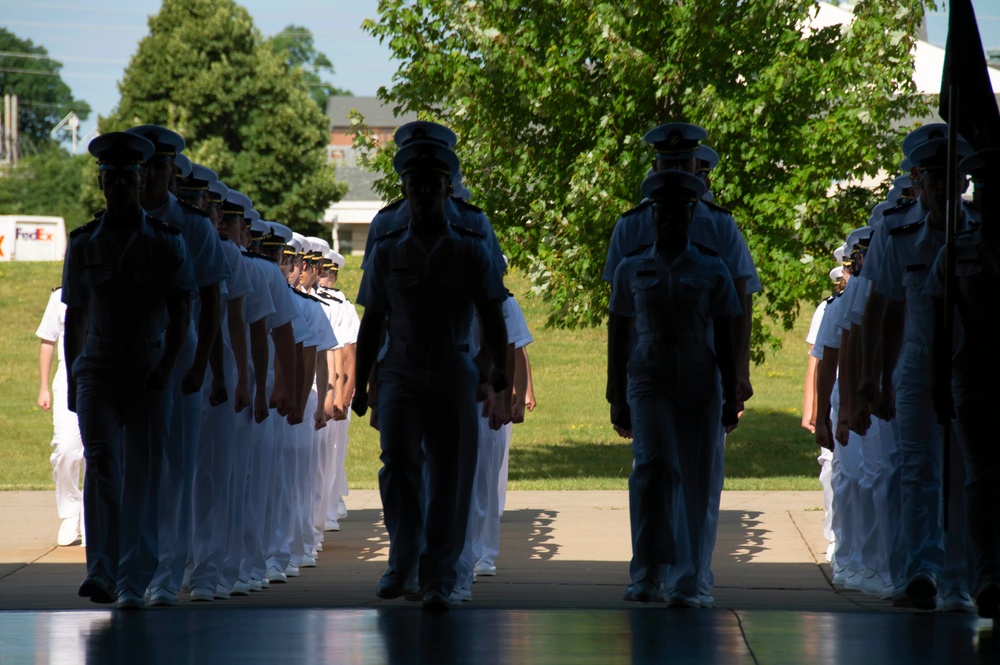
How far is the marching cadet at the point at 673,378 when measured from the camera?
7.79 m

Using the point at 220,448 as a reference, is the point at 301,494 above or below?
below

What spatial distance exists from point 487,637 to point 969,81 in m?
3.79

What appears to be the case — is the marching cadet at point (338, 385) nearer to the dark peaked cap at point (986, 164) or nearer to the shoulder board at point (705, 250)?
the shoulder board at point (705, 250)

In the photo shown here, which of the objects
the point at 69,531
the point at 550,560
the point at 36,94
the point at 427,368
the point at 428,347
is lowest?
the point at 550,560

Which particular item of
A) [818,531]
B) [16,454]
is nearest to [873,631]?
[818,531]

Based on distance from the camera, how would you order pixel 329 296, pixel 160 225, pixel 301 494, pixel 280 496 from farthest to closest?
pixel 329 296
pixel 301 494
pixel 280 496
pixel 160 225

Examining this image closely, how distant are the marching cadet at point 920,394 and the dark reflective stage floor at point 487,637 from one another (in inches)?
20.9

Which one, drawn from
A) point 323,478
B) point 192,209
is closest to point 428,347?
point 192,209

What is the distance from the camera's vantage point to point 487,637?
6.31 meters

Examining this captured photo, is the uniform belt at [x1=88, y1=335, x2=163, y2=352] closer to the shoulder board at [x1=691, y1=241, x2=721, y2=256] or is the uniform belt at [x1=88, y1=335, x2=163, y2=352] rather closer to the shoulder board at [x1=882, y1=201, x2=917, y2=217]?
the shoulder board at [x1=691, y1=241, x2=721, y2=256]

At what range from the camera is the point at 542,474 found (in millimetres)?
22141

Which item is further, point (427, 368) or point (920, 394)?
point (920, 394)

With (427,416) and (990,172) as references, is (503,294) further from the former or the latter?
(990,172)

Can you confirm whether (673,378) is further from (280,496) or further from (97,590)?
(280,496)
